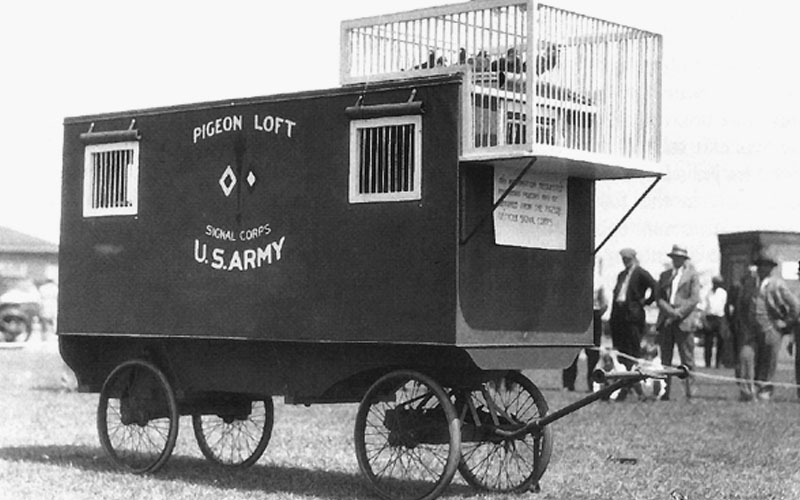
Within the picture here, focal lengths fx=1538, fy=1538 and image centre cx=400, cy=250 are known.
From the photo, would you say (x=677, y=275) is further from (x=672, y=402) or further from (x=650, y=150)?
(x=650, y=150)

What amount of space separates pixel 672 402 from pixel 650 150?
31.1 ft

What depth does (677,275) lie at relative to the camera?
71.5ft

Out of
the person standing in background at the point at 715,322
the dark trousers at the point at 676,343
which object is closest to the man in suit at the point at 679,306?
the dark trousers at the point at 676,343

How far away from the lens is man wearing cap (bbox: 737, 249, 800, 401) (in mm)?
21500

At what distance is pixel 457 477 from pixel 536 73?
3653mm

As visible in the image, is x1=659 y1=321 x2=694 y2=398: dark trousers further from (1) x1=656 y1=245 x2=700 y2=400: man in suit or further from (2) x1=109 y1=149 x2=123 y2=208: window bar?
(2) x1=109 y1=149 x2=123 y2=208: window bar

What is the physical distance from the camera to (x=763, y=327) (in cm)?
2153

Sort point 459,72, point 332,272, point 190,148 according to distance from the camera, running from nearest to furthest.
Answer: point 459,72 → point 332,272 → point 190,148

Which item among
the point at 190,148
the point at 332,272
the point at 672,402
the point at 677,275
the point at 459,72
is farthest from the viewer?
the point at 677,275

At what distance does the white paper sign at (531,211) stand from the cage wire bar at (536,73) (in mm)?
359

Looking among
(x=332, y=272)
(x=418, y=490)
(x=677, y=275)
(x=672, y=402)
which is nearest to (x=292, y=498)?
(x=418, y=490)

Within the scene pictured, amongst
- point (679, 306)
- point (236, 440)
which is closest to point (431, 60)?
point (236, 440)

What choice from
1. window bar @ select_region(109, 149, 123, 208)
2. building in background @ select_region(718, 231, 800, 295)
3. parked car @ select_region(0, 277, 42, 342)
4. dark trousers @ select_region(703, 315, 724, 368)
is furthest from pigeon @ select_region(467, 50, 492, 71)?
parked car @ select_region(0, 277, 42, 342)

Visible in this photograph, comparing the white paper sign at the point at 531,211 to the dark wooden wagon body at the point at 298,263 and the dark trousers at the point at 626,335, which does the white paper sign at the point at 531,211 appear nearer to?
the dark wooden wagon body at the point at 298,263
